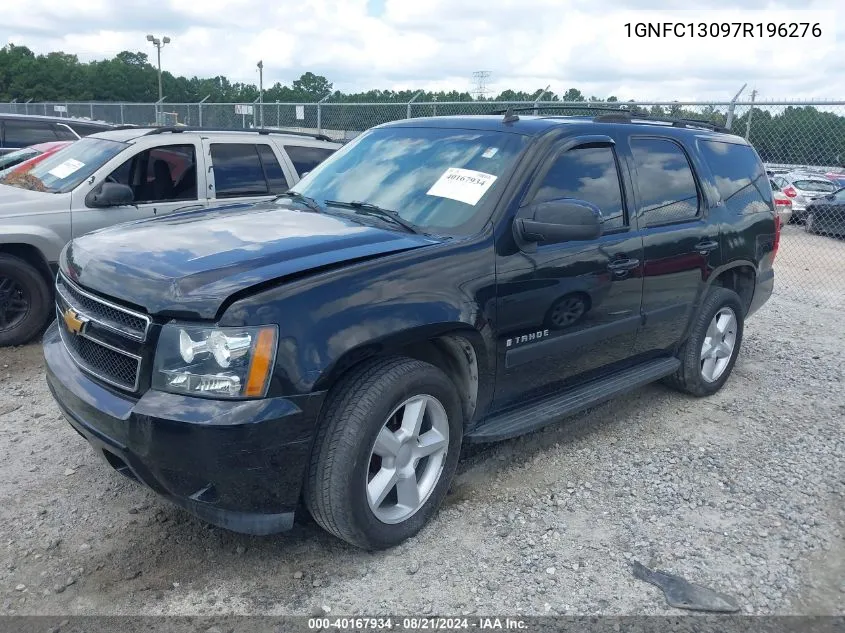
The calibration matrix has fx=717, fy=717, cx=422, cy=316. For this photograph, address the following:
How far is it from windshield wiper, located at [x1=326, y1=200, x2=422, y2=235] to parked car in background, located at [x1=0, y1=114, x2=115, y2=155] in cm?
875

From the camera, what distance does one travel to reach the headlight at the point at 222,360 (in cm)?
263

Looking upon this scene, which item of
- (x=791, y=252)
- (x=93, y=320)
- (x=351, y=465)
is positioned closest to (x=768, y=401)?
(x=351, y=465)

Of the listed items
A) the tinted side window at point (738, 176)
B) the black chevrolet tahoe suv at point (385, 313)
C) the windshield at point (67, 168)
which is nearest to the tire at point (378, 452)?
the black chevrolet tahoe suv at point (385, 313)

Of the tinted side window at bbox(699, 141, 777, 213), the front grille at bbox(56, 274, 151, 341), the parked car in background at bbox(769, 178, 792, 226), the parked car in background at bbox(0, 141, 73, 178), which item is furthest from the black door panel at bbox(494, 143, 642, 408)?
the parked car in background at bbox(769, 178, 792, 226)

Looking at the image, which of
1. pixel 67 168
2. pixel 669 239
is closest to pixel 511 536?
pixel 669 239

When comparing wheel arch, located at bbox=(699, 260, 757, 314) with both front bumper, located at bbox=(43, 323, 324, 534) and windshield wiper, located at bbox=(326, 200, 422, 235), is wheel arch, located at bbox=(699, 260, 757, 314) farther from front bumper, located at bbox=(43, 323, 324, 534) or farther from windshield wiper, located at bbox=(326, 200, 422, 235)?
front bumper, located at bbox=(43, 323, 324, 534)

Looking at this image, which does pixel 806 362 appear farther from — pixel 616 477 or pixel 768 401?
pixel 616 477

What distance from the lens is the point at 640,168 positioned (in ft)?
14.2

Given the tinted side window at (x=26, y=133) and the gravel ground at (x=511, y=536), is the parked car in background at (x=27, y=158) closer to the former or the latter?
the gravel ground at (x=511, y=536)

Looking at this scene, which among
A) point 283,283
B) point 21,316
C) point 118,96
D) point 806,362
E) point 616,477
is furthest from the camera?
point 118,96

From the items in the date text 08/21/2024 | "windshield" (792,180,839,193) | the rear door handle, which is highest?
"windshield" (792,180,839,193)

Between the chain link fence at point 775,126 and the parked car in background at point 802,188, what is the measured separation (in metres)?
0.17

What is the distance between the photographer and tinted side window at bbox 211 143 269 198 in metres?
6.62

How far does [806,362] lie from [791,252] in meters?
Answer: 8.90
